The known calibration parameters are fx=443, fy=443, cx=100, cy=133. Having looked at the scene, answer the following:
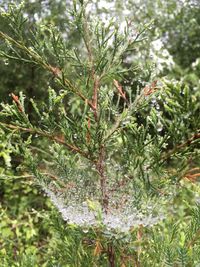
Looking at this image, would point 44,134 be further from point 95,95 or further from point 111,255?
point 111,255

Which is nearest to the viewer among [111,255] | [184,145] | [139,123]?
[184,145]

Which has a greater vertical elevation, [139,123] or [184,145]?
[139,123]

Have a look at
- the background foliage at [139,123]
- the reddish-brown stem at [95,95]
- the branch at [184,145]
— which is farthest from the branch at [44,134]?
the branch at [184,145]

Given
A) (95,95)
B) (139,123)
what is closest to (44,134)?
(95,95)

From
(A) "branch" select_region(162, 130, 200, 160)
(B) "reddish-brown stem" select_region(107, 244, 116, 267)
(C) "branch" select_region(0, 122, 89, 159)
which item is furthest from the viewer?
(B) "reddish-brown stem" select_region(107, 244, 116, 267)

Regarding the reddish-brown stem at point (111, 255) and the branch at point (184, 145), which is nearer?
the branch at point (184, 145)

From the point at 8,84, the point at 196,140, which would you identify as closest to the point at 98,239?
the point at 196,140

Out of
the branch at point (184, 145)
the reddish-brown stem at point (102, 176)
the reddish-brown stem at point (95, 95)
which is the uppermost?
the reddish-brown stem at point (95, 95)

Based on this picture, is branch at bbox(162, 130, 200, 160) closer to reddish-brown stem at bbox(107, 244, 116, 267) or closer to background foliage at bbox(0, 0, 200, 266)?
background foliage at bbox(0, 0, 200, 266)

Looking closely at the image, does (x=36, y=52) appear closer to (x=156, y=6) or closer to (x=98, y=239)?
(x=98, y=239)

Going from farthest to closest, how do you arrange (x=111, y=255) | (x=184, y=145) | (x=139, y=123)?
(x=139, y=123)
(x=111, y=255)
(x=184, y=145)

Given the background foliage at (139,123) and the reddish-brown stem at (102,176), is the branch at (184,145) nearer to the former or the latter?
the background foliage at (139,123)

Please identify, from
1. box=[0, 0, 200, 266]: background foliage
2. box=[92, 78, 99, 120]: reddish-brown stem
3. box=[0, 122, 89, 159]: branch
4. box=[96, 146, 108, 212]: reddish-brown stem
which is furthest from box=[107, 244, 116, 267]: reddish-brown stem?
→ box=[92, 78, 99, 120]: reddish-brown stem

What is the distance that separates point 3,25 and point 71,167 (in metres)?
2.68
